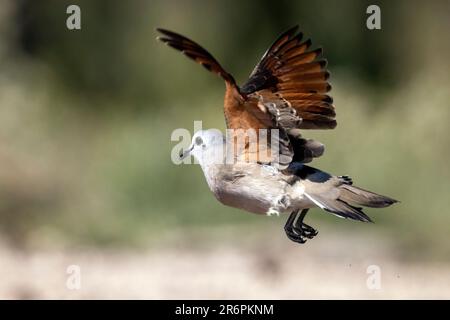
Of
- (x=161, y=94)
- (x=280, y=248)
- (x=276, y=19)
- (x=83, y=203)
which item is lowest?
(x=280, y=248)

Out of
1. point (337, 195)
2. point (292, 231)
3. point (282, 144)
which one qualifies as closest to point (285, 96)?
point (282, 144)

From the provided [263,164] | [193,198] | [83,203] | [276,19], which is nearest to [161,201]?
[193,198]

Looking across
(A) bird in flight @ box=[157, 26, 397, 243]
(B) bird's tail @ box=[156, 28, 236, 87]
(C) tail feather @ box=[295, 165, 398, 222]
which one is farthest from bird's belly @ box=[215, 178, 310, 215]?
(B) bird's tail @ box=[156, 28, 236, 87]

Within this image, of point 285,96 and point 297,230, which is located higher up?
point 285,96

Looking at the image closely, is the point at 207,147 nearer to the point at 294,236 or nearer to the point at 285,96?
the point at 285,96

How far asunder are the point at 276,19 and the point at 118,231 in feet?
9.22

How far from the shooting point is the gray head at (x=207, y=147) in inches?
175

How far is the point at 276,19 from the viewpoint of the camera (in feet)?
31.2

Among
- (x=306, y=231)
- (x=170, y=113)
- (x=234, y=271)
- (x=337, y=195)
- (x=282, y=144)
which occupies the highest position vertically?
(x=170, y=113)

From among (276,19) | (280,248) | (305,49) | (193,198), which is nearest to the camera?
(305,49)

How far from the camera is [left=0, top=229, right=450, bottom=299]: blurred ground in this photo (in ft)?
22.8

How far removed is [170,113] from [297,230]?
14.7 ft

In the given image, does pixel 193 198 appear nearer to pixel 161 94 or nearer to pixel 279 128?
pixel 161 94

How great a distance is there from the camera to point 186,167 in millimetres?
8219
